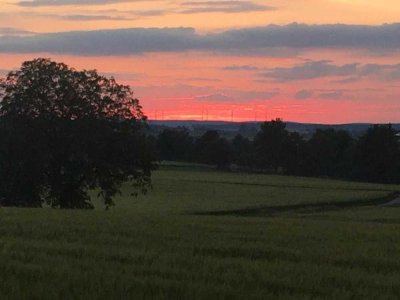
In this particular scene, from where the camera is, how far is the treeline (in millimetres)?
119438

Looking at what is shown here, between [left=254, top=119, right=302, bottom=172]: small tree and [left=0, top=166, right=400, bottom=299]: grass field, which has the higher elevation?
[left=254, top=119, right=302, bottom=172]: small tree

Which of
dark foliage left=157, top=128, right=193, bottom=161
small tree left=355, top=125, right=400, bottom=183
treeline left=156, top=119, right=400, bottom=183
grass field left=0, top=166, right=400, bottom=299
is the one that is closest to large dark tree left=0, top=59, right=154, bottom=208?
grass field left=0, top=166, right=400, bottom=299

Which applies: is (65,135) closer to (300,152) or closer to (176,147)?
(300,152)

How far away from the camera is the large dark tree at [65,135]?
112ft

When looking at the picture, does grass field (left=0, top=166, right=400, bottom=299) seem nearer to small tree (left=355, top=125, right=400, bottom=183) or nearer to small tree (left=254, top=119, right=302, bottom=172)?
small tree (left=355, top=125, right=400, bottom=183)

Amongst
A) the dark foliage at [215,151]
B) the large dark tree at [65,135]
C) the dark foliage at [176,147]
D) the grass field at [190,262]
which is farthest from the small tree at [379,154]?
the grass field at [190,262]

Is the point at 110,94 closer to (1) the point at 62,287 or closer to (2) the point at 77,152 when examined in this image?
(2) the point at 77,152

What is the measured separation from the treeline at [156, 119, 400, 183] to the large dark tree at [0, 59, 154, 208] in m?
81.0

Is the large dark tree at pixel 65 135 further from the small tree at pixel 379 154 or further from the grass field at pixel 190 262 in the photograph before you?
the small tree at pixel 379 154

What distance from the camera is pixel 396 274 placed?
393 inches

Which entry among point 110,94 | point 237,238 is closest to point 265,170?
point 110,94

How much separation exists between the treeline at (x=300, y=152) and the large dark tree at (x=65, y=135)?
81.0 metres

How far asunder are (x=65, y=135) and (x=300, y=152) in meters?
101

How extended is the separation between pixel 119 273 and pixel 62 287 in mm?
1123
